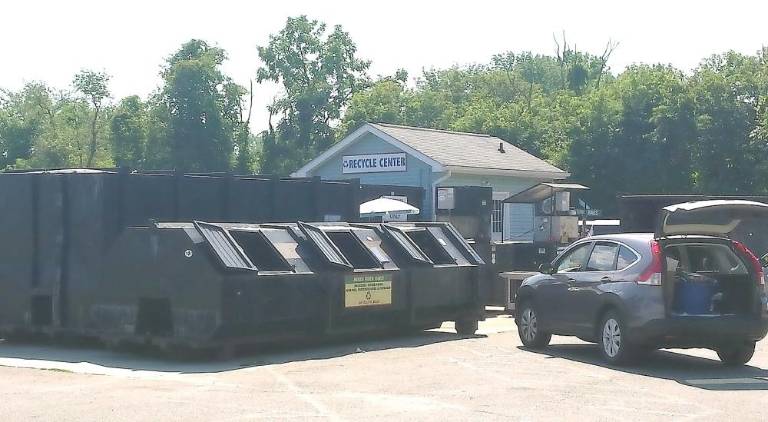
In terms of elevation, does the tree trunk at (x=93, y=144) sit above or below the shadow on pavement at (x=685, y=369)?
above

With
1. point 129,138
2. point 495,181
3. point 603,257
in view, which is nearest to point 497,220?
point 495,181

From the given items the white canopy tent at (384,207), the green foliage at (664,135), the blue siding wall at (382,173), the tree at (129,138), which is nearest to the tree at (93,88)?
the tree at (129,138)

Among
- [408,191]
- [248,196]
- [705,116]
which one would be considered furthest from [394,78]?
[248,196]

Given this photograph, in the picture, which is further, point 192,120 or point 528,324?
point 192,120

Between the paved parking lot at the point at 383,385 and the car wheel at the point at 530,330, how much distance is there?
8.3 inches

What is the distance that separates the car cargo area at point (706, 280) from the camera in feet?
Answer: 39.9

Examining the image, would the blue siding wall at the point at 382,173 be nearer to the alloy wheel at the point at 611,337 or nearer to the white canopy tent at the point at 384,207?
the white canopy tent at the point at 384,207

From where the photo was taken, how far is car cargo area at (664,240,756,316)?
12.2m

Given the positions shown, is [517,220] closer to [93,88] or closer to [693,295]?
[693,295]

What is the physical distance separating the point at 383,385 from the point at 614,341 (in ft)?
10.5

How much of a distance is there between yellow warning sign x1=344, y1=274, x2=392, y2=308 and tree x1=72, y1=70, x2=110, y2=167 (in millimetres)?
68737

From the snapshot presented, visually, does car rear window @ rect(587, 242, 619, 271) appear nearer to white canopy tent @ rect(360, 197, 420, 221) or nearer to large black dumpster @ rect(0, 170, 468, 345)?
large black dumpster @ rect(0, 170, 468, 345)

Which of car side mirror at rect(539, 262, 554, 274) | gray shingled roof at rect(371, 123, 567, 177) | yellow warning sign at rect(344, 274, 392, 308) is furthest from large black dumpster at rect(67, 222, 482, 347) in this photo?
gray shingled roof at rect(371, 123, 567, 177)

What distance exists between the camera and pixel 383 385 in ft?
35.8
